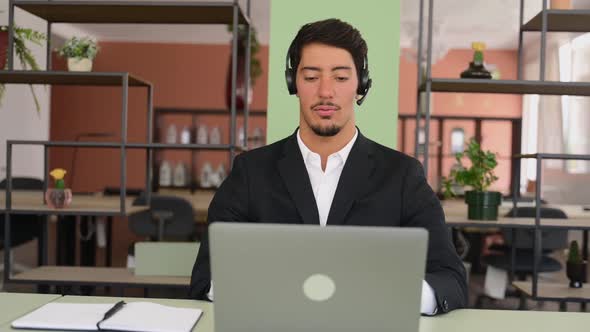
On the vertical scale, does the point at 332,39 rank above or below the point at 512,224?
above

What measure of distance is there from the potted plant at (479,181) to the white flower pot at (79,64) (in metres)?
1.81

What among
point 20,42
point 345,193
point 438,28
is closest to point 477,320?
point 345,193

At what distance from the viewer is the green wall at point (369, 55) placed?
2510 millimetres

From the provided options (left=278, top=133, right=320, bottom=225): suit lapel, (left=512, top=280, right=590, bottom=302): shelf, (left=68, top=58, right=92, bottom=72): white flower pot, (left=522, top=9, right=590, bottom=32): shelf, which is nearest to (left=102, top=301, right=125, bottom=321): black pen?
(left=278, top=133, right=320, bottom=225): suit lapel

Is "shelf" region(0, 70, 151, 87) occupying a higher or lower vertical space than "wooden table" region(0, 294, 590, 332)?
higher

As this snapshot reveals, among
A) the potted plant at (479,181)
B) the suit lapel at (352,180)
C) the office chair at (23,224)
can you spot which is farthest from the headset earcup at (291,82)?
the office chair at (23,224)

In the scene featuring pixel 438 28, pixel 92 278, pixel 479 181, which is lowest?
pixel 92 278

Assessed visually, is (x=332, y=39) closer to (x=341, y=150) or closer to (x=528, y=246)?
(x=341, y=150)

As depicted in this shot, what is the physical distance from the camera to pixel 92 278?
9.79ft

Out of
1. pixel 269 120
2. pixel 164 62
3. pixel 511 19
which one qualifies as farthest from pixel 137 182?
pixel 269 120

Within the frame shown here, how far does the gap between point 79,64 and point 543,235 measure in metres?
2.91

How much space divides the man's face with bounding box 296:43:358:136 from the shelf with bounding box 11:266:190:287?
1.25m

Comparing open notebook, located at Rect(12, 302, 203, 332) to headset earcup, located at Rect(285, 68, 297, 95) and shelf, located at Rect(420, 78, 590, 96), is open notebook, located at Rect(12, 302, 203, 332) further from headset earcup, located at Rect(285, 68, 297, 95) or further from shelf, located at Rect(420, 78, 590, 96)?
shelf, located at Rect(420, 78, 590, 96)

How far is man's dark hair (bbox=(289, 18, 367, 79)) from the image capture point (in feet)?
5.89
